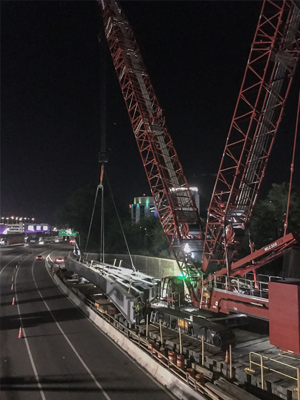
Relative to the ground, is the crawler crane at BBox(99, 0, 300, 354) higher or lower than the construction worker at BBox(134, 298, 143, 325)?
higher

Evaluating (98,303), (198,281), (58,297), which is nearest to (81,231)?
(58,297)

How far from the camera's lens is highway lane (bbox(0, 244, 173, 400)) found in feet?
34.1

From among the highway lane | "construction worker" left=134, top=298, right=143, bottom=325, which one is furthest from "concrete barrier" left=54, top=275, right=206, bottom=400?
"construction worker" left=134, top=298, right=143, bottom=325

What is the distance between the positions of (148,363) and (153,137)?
16004 millimetres

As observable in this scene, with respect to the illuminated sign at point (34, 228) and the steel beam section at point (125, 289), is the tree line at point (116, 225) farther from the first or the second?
the illuminated sign at point (34, 228)

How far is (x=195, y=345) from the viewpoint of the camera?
505 inches

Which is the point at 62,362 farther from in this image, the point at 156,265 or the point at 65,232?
the point at 65,232

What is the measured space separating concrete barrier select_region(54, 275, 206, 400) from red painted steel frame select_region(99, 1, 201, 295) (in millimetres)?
6850

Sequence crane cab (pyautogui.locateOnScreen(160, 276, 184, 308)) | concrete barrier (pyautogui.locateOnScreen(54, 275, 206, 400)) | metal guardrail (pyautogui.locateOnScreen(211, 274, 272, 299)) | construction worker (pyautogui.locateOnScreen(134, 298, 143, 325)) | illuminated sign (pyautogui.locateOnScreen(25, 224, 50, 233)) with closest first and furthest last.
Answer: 1. concrete barrier (pyautogui.locateOnScreen(54, 275, 206, 400))
2. metal guardrail (pyautogui.locateOnScreen(211, 274, 272, 299))
3. construction worker (pyautogui.locateOnScreen(134, 298, 143, 325))
4. crane cab (pyautogui.locateOnScreen(160, 276, 184, 308))
5. illuminated sign (pyautogui.locateOnScreen(25, 224, 50, 233))

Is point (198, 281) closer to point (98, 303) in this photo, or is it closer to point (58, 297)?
point (98, 303)

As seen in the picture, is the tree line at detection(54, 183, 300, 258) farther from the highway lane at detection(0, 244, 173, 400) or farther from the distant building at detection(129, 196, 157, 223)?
the distant building at detection(129, 196, 157, 223)

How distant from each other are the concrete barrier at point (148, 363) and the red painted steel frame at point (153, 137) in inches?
270

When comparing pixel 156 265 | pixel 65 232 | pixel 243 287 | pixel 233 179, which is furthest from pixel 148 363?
pixel 65 232

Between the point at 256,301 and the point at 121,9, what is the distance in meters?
25.4
